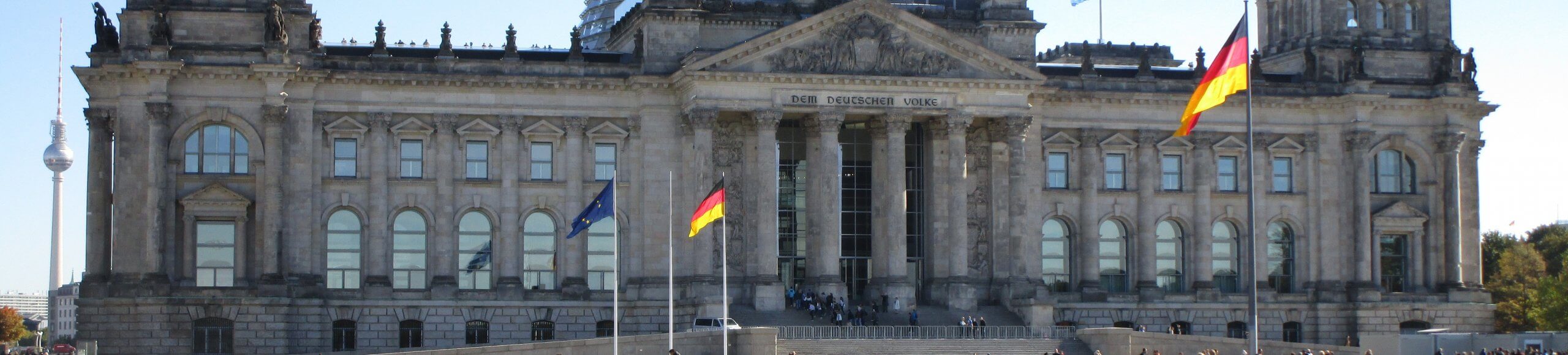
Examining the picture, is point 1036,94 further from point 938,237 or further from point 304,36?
point 304,36

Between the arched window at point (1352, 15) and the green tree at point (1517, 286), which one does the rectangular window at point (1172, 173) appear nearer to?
the arched window at point (1352, 15)

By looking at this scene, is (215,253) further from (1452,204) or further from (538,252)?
(1452,204)

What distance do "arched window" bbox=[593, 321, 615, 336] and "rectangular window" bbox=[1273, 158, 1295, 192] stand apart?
27.5 m

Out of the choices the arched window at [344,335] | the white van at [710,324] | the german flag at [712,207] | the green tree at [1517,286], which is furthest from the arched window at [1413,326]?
the arched window at [344,335]

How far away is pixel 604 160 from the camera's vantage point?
73.2 meters

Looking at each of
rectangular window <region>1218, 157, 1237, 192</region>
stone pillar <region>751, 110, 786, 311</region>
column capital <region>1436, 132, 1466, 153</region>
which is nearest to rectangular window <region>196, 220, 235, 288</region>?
stone pillar <region>751, 110, 786, 311</region>

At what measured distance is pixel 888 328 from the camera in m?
66.6

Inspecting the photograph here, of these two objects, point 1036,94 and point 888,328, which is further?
point 1036,94

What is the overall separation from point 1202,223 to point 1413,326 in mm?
9796

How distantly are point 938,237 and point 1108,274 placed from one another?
9.05 metres

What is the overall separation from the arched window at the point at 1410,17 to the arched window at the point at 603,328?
1404 inches

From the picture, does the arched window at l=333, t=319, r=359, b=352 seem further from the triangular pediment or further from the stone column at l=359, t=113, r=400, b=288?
the triangular pediment

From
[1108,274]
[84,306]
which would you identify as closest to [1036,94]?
[1108,274]

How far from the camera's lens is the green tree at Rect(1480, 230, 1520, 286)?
10825cm
